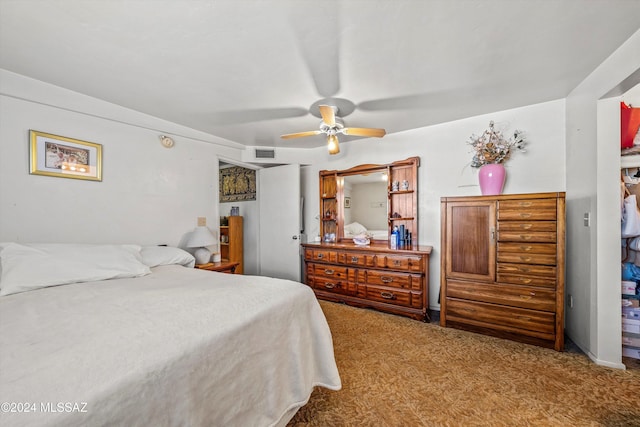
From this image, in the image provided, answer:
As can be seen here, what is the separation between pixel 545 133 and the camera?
2.44 m

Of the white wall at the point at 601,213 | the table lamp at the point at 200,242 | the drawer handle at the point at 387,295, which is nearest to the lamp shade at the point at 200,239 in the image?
the table lamp at the point at 200,242

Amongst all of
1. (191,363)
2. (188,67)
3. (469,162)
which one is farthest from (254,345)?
(469,162)

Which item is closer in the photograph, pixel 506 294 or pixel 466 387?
pixel 466 387

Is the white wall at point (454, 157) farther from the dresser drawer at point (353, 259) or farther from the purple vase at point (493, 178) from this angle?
the dresser drawer at point (353, 259)

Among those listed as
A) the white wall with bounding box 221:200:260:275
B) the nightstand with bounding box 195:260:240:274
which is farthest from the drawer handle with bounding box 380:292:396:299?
the white wall with bounding box 221:200:260:275

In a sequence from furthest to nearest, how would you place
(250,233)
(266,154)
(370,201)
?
(250,233) → (266,154) → (370,201)

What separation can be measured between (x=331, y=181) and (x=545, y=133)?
8.29 feet

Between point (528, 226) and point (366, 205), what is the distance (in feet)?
5.87

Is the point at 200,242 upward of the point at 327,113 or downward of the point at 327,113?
downward

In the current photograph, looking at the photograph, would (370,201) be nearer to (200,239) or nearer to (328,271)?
(328,271)

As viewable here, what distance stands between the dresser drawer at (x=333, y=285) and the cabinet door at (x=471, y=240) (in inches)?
46.0

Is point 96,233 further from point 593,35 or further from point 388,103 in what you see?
point 593,35

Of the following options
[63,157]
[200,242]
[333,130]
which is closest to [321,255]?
[200,242]

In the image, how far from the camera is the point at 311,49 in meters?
1.58
